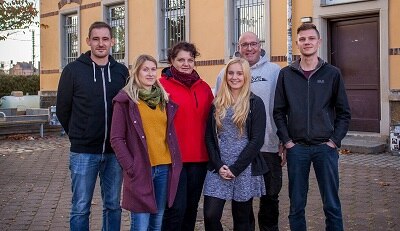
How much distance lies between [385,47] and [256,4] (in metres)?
3.66

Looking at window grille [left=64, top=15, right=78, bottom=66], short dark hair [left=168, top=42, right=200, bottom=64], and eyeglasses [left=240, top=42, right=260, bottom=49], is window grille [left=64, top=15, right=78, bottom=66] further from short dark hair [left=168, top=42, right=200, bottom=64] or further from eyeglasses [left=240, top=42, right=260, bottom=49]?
short dark hair [left=168, top=42, right=200, bottom=64]

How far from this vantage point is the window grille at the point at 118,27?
1817cm

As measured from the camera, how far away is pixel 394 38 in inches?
448

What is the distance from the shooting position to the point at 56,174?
32.1 ft

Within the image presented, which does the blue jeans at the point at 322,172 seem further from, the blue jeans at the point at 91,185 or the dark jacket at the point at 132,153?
the blue jeans at the point at 91,185

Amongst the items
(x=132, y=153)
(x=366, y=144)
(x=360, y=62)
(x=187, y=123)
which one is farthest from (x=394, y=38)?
(x=132, y=153)

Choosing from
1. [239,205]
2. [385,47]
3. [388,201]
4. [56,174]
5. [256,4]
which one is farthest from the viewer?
[256,4]

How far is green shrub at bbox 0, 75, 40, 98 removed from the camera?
27.7 meters

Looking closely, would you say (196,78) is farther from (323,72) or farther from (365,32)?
(365,32)

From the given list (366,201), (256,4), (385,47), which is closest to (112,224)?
(366,201)

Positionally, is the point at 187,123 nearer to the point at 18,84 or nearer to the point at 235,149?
the point at 235,149

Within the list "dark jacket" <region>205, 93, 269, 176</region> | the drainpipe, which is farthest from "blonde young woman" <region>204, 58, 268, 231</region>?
the drainpipe

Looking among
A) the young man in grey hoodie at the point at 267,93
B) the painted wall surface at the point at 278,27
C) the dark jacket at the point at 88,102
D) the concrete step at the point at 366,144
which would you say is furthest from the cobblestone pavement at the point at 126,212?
the painted wall surface at the point at 278,27

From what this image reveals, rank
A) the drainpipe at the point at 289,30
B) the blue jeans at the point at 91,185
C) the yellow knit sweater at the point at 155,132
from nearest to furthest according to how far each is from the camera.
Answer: the yellow knit sweater at the point at 155,132 < the blue jeans at the point at 91,185 < the drainpipe at the point at 289,30
